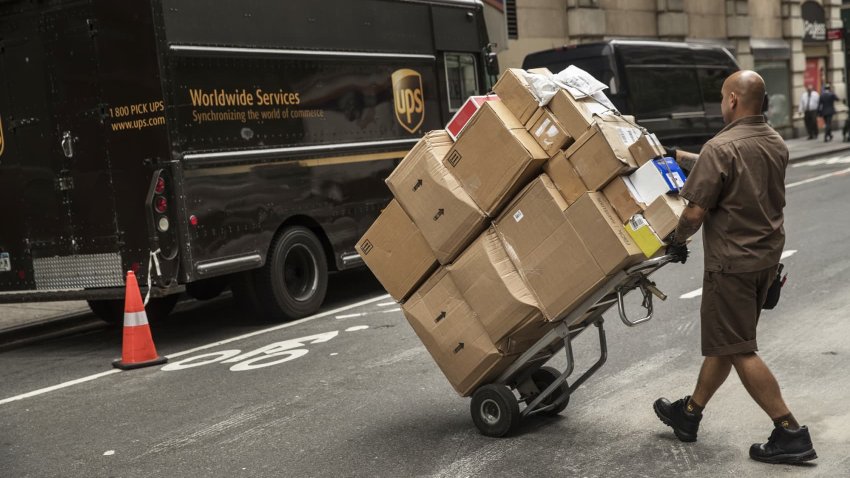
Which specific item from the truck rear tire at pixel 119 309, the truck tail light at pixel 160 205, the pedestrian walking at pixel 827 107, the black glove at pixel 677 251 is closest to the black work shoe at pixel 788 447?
the black glove at pixel 677 251

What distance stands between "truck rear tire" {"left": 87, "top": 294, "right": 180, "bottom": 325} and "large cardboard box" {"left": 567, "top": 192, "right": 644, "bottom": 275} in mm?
6519

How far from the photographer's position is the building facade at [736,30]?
2684 centimetres

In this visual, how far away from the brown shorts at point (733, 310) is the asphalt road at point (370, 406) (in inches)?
22.7

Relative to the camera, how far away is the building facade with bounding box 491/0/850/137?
26844 mm

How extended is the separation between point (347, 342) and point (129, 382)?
5.92ft

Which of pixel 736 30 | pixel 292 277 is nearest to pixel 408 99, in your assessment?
pixel 292 277

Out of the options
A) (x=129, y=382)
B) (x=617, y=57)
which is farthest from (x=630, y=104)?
(x=129, y=382)

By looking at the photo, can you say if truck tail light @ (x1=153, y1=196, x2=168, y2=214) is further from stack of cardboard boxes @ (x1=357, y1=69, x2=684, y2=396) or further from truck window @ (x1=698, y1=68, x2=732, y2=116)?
truck window @ (x1=698, y1=68, x2=732, y2=116)

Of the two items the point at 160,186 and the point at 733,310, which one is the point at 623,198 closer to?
the point at 733,310

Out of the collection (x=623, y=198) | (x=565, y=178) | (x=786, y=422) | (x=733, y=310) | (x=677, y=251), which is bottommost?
(x=786, y=422)

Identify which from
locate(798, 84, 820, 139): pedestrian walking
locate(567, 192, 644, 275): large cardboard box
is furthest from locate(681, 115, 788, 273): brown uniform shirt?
locate(798, 84, 820, 139): pedestrian walking

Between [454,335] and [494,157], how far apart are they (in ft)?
3.24

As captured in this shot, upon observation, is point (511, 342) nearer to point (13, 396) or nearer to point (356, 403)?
point (356, 403)

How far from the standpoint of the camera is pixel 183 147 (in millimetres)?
8992
